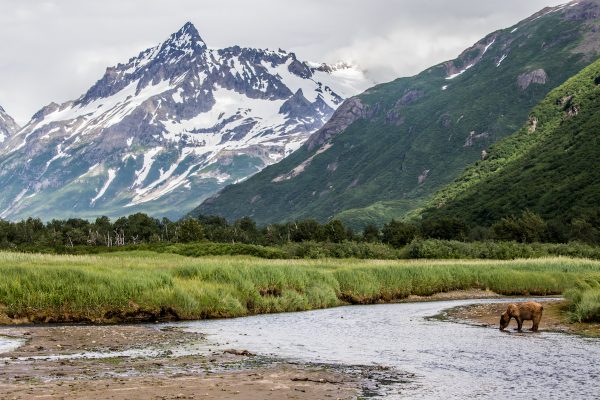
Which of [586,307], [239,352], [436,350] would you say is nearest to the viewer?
[239,352]

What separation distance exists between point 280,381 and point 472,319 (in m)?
28.0

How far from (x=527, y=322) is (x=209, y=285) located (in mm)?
22477

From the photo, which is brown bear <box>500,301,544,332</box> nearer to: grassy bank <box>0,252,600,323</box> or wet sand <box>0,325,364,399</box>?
grassy bank <box>0,252,600,323</box>

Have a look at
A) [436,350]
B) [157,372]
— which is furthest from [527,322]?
[157,372]

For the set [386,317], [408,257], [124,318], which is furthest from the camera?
[408,257]

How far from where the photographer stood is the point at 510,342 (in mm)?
37094

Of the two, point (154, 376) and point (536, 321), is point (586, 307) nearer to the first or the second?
point (536, 321)

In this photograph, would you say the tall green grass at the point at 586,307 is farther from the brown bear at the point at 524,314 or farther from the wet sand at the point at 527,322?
the brown bear at the point at 524,314

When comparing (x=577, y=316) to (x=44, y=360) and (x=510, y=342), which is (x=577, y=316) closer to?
(x=510, y=342)

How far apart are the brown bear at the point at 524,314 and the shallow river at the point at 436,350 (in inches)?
36.4

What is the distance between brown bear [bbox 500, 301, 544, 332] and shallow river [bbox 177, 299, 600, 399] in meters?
0.92

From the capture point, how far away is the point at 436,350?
34844 millimetres

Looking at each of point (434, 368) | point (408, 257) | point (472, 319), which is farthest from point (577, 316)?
point (408, 257)

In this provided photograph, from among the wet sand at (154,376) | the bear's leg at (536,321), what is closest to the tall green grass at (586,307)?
the bear's leg at (536,321)
